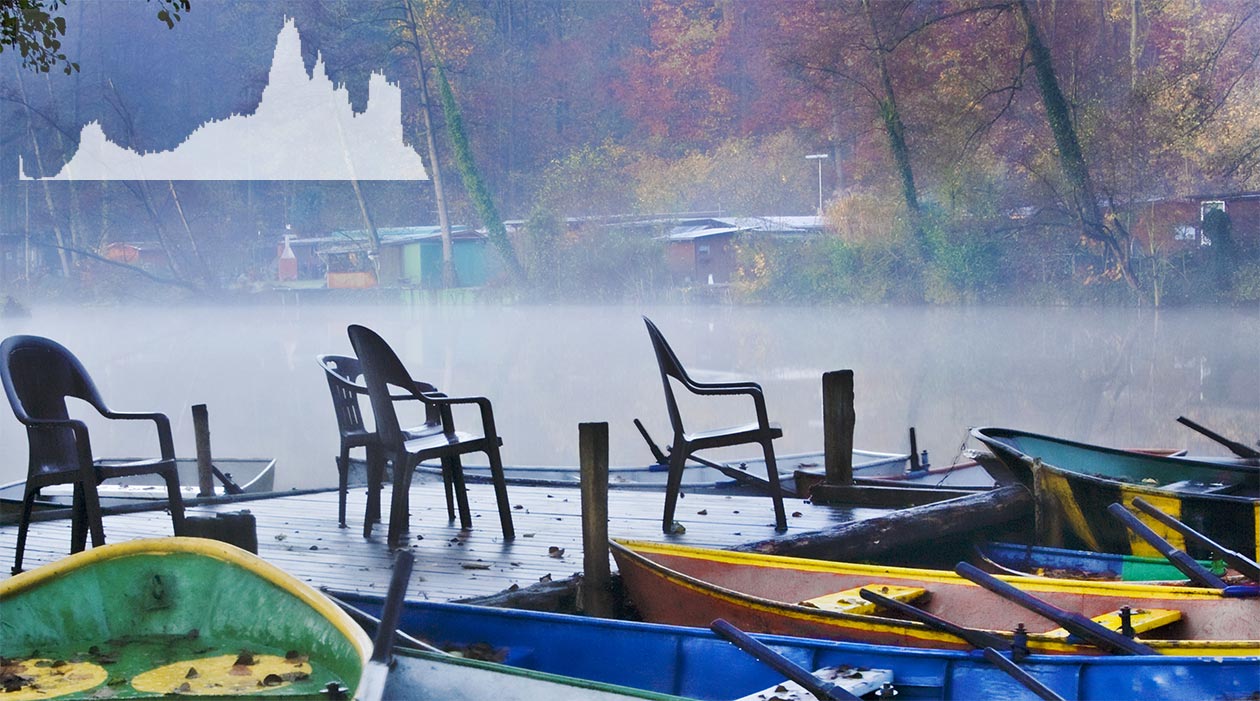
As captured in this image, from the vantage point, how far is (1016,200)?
14727 millimetres

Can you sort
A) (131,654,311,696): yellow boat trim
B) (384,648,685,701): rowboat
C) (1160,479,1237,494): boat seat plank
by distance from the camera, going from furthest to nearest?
(1160,479,1237,494): boat seat plank
(131,654,311,696): yellow boat trim
(384,648,685,701): rowboat

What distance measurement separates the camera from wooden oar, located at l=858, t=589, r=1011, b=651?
242 centimetres

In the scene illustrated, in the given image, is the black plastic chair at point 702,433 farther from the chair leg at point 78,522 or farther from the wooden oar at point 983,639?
the chair leg at point 78,522

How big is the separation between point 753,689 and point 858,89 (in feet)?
45.9

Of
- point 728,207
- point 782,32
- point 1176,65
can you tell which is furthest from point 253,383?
point 1176,65

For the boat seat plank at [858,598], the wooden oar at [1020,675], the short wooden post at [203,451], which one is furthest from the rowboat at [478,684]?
the short wooden post at [203,451]

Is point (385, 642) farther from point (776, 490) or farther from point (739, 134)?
point (739, 134)

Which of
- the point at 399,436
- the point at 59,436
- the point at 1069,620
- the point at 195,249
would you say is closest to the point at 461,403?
the point at 399,436

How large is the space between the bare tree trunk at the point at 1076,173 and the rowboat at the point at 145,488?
10354 mm

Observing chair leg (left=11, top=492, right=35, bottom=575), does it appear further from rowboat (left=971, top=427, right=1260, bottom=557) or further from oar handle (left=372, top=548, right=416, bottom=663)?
rowboat (left=971, top=427, right=1260, bottom=557)

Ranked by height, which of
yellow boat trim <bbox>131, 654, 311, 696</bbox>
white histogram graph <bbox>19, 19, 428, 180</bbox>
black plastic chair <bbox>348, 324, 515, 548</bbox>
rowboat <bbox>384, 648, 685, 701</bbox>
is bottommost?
yellow boat trim <bbox>131, 654, 311, 696</bbox>

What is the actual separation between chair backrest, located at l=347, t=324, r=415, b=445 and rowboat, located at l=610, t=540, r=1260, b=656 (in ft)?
2.28

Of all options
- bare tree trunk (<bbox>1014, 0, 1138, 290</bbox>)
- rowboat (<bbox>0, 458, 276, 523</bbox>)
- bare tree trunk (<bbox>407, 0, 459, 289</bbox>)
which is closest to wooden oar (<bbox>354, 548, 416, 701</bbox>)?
rowboat (<bbox>0, 458, 276, 523</bbox>)

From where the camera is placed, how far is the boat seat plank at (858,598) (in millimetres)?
2816
